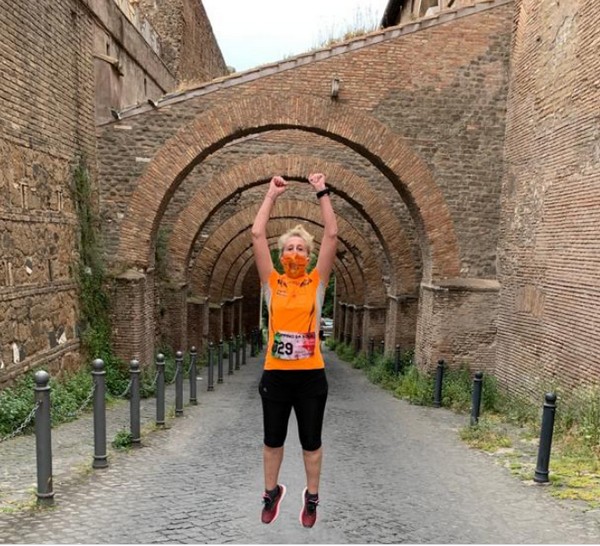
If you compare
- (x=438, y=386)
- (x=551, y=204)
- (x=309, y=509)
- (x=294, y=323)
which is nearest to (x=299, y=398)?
(x=294, y=323)

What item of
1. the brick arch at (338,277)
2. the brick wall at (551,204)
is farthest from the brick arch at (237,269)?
the brick wall at (551,204)

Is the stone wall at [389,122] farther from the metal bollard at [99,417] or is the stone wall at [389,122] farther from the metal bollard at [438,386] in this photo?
the metal bollard at [99,417]

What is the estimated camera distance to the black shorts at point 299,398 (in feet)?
11.4

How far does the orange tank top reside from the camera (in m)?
3.44

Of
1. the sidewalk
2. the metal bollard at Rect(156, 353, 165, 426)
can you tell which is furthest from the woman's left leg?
the metal bollard at Rect(156, 353, 165, 426)

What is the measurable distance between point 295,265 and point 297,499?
2237 mm

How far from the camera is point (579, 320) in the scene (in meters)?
7.94

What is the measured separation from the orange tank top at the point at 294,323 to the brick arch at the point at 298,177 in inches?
472

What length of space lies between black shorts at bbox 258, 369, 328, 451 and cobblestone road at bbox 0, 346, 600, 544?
83 centimetres

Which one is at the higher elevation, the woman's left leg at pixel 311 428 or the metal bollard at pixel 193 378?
the woman's left leg at pixel 311 428

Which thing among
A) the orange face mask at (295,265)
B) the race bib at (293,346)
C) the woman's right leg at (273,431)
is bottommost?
the woman's right leg at (273,431)

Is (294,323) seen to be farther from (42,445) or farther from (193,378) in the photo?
(193,378)

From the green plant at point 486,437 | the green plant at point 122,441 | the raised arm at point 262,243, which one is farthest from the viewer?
the green plant at point 486,437

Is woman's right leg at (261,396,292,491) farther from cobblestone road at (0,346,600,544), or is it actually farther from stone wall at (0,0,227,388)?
stone wall at (0,0,227,388)
